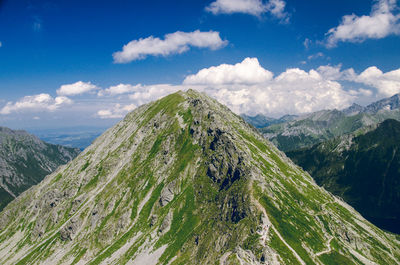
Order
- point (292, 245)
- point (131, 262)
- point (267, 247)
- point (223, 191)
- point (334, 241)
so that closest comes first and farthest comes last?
1. point (267, 247)
2. point (292, 245)
3. point (334, 241)
4. point (131, 262)
5. point (223, 191)

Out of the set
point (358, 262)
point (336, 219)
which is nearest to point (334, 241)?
point (358, 262)

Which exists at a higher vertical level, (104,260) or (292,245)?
(292,245)

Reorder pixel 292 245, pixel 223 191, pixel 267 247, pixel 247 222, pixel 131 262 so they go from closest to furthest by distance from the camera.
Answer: pixel 267 247 → pixel 292 245 → pixel 247 222 → pixel 131 262 → pixel 223 191

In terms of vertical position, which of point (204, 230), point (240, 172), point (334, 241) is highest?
point (240, 172)

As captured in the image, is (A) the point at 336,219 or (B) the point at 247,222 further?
(A) the point at 336,219

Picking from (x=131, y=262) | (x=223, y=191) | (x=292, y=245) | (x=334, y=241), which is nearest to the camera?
(x=292, y=245)

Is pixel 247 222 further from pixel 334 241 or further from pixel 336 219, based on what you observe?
pixel 336 219

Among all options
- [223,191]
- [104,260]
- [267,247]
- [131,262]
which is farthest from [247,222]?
[104,260]

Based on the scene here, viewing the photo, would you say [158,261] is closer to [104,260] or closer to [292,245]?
[104,260]

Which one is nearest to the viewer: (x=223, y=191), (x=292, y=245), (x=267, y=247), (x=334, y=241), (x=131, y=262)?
(x=267, y=247)
